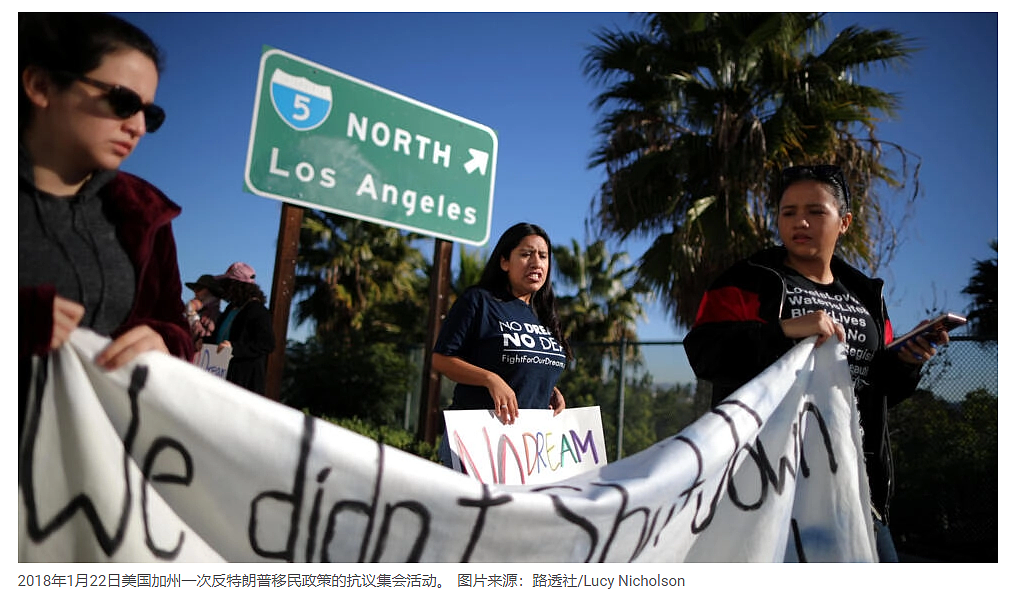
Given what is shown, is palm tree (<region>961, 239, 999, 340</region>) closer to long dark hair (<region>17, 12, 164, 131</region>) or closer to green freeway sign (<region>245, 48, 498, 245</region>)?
green freeway sign (<region>245, 48, 498, 245</region>)

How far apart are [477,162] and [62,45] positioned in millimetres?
3346

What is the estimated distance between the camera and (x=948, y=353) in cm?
564

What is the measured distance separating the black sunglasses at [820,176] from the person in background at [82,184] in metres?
1.84

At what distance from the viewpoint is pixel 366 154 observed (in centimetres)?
400

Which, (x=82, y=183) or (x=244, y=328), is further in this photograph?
(x=244, y=328)

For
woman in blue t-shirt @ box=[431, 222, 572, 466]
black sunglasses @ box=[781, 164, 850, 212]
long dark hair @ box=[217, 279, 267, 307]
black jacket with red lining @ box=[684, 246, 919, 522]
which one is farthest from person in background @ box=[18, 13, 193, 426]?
long dark hair @ box=[217, 279, 267, 307]

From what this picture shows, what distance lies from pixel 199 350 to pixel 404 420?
309 inches

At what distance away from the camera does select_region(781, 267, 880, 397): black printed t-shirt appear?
83.0 inches

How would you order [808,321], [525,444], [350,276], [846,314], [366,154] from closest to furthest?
[808,321]
[846,314]
[525,444]
[366,154]
[350,276]

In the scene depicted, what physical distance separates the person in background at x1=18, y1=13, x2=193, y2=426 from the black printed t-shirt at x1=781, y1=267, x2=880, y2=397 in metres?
1.72

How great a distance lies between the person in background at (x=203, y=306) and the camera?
15.4ft

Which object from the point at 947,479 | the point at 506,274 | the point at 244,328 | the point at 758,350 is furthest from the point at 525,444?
the point at 947,479

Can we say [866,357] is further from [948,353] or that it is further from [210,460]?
[948,353]

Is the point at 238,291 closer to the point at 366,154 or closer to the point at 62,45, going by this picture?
the point at 366,154
